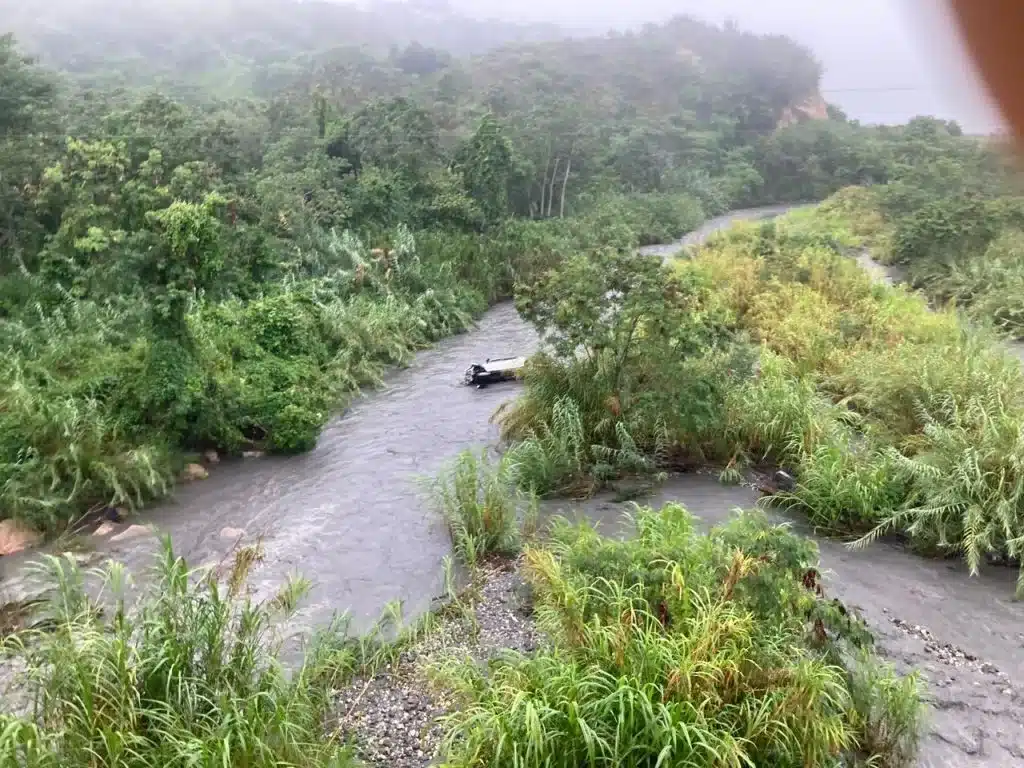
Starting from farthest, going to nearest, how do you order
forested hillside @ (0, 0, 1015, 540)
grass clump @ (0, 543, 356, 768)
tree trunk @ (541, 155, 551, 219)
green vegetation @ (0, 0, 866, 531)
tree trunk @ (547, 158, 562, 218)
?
tree trunk @ (547, 158, 562, 218), tree trunk @ (541, 155, 551, 219), forested hillside @ (0, 0, 1015, 540), green vegetation @ (0, 0, 866, 531), grass clump @ (0, 543, 356, 768)

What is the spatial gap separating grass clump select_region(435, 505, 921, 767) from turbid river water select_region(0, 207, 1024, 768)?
0.60 meters

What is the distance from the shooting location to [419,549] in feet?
19.7

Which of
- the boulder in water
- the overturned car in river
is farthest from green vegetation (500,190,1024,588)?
the overturned car in river

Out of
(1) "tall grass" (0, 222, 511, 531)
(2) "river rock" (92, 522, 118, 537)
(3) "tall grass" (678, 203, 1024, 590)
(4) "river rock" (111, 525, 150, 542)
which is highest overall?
(3) "tall grass" (678, 203, 1024, 590)

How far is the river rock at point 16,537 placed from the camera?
235 inches

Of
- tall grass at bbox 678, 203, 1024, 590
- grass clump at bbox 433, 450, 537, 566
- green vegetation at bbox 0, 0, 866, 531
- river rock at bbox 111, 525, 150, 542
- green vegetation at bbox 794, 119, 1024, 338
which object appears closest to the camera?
tall grass at bbox 678, 203, 1024, 590

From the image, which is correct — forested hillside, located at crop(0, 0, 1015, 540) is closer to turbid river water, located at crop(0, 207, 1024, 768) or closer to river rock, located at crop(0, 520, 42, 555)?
river rock, located at crop(0, 520, 42, 555)

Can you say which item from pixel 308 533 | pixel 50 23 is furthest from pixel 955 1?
pixel 50 23

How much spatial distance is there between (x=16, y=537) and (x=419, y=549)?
10.1 ft

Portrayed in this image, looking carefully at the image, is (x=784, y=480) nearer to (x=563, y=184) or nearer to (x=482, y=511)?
(x=482, y=511)

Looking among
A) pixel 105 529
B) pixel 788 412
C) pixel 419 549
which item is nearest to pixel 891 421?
pixel 788 412

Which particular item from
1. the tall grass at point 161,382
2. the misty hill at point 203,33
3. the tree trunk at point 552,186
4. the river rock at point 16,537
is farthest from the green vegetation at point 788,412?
the misty hill at point 203,33

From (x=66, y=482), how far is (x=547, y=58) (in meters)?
35.2

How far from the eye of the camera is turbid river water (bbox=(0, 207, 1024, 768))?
13.5 feet
